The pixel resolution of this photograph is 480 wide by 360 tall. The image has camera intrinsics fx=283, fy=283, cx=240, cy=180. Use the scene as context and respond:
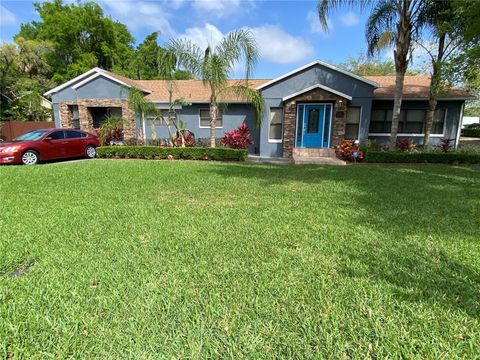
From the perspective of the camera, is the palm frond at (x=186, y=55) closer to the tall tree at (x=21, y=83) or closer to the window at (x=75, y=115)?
the window at (x=75, y=115)

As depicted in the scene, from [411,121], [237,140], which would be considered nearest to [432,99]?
[411,121]

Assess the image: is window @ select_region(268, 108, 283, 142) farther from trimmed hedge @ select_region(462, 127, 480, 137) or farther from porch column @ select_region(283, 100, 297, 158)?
trimmed hedge @ select_region(462, 127, 480, 137)

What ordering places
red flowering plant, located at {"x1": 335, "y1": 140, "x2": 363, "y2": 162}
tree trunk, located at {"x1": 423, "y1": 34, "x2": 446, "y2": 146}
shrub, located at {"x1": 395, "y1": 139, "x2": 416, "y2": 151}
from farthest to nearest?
1. shrub, located at {"x1": 395, "y1": 139, "x2": 416, "y2": 151}
2. tree trunk, located at {"x1": 423, "y1": 34, "x2": 446, "y2": 146}
3. red flowering plant, located at {"x1": 335, "y1": 140, "x2": 363, "y2": 162}

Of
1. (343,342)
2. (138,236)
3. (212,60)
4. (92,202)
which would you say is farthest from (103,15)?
(343,342)

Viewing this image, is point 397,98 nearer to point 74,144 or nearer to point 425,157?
point 425,157

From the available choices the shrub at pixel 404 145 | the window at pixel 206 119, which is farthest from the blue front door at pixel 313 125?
the window at pixel 206 119

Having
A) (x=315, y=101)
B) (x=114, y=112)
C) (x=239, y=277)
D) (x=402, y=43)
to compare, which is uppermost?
(x=402, y=43)

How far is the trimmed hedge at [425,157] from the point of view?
11.7 metres

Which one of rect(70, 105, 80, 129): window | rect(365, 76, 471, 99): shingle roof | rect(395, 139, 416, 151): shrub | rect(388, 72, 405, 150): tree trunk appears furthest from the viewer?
rect(70, 105, 80, 129): window

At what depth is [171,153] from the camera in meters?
13.3

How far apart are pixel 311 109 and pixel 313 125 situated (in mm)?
809

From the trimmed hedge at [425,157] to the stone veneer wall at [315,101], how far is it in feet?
7.37

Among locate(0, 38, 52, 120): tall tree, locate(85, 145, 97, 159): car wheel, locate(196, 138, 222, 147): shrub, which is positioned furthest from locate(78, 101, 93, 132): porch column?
locate(0, 38, 52, 120): tall tree

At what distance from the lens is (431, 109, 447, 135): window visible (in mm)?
14633
